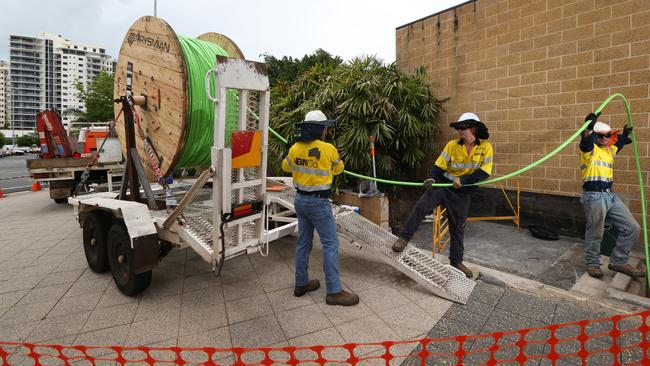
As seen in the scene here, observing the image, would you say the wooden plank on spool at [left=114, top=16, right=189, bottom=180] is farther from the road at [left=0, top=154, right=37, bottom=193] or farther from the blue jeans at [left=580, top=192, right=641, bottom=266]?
the road at [left=0, top=154, right=37, bottom=193]

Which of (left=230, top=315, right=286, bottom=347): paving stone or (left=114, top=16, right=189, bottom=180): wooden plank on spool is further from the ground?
(left=114, top=16, right=189, bottom=180): wooden plank on spool

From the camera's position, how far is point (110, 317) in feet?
10.9

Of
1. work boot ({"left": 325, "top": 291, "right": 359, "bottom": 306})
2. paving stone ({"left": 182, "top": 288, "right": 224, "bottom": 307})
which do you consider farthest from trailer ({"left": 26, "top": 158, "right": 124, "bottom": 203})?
work boot ({"left": 325, "top": 291, "right": 359, "bottom": 306})

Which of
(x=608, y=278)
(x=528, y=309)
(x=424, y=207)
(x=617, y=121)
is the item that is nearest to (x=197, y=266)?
A: (x=424, y=207)

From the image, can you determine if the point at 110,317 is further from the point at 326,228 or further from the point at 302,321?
the point at 326,228

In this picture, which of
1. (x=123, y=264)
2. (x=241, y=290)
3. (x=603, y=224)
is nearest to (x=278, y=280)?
(x=241, y=290)

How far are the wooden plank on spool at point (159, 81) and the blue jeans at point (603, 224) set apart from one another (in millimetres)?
4666

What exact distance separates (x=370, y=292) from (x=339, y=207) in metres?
1.50

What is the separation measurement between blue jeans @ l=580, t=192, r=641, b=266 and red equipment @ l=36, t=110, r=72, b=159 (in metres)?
11.8

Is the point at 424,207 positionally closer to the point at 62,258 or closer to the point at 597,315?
the point at 597,315

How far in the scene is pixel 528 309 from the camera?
3336mm

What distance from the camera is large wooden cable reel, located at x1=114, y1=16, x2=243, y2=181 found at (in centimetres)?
370

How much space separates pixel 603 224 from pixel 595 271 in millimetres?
550

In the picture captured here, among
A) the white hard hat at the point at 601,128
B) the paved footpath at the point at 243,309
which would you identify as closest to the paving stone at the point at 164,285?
the paved footpath at the point at 243,309
